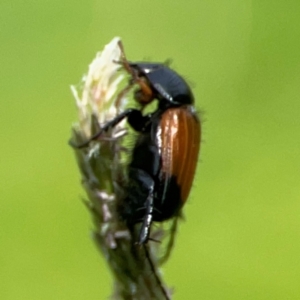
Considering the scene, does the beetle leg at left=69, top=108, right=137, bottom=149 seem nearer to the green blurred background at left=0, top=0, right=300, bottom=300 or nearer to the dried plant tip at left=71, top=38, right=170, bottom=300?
the dried plant tip at left=71, top=38, right=170, bottom=300

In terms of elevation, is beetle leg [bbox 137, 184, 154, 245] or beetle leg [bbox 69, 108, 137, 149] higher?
beetle leg [bbox 69, 108, 137, 149]

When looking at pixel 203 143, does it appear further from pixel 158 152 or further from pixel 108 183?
pixel 108 183

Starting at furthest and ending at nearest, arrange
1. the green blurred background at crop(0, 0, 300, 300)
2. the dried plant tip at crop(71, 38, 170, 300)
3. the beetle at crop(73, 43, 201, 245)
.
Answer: the green blurred background at crop(0, 0, 300, 300) → the beetle at crop(73, 43, 201, 245) → the dried plant tip at crop(71, 38, 170, 300)

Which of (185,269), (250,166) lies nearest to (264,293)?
(185,269)

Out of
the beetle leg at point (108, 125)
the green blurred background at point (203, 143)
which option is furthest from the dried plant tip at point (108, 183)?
the green blurred background at point (203, 143)

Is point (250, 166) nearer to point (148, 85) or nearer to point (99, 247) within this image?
point (148, 85)

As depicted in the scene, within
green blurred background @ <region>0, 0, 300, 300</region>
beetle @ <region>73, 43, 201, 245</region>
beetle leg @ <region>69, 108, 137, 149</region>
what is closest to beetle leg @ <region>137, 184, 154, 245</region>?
beetle @ <region>73, 43, 201, 245</region>

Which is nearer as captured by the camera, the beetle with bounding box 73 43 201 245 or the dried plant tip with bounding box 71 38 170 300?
the dried plant tip with bounding box 71 38 170 300
